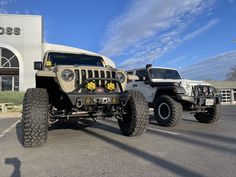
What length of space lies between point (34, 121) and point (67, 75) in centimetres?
123

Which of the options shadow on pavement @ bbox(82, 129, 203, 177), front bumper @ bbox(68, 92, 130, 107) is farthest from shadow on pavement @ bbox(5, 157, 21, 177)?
shadow on pavement @ bbox(82, 129, 203, 177)

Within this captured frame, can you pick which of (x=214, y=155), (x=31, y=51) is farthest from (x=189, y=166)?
(x=31, y=51)

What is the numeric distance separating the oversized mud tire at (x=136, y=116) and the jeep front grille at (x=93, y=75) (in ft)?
2.09

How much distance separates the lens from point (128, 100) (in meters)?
6.37

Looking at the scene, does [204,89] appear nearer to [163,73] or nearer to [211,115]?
[211,115]

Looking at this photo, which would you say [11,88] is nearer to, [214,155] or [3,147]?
[3,147]

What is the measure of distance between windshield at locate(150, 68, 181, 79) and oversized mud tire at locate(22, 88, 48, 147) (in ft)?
17.5

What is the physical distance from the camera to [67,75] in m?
5.73

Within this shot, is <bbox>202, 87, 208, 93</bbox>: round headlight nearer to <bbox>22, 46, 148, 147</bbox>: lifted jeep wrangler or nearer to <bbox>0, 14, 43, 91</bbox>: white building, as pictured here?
<bbox>22, 46, 148, 147</bbox>: lifted jeep wrangler

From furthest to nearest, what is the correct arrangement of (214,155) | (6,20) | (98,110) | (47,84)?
(6,20) → (47,84) → (98,110) → (214,155)

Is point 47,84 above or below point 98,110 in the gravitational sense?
above

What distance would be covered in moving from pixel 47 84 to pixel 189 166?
426 centimetres

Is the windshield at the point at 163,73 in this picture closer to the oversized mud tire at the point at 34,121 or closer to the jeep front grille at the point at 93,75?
the jeep front grille at the point at 93,75

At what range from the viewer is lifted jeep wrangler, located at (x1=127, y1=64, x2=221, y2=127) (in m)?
7.98
